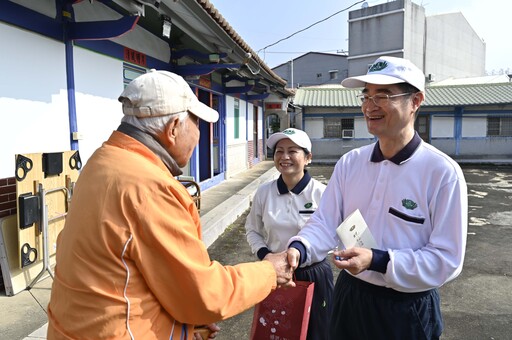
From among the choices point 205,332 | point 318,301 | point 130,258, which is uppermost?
point 130,258

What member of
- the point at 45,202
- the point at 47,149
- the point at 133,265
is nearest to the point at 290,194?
the point at 133,265

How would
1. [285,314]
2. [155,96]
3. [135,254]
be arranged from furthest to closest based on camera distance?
1. [285,314]
2. [155,96]
3. [135,254]

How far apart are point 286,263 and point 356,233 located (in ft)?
1.27

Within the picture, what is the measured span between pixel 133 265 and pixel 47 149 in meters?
3.54

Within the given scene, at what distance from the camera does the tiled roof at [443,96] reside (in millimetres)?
19469

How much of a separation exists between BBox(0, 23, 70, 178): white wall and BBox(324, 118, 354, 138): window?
17486 millimetres

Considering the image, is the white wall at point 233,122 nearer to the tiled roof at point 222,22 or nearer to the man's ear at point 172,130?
the tiled roof at point 222,22

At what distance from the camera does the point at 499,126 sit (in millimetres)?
19812

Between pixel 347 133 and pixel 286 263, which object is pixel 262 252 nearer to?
pixel 286 263

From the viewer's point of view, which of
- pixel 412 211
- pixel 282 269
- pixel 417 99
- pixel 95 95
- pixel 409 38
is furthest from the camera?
pixel 409 38

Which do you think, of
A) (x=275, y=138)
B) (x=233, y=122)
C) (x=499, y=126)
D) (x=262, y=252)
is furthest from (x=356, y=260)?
(x=499, y=126)

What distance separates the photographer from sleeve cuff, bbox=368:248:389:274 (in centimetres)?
159

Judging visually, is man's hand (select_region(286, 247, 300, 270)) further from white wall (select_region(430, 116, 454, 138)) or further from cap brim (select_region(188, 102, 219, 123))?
white wall (select_region(430, 116, 454, 138))

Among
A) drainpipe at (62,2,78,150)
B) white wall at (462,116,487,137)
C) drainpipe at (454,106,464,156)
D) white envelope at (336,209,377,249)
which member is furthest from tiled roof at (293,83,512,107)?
white envelope at (336,209,377,249)
